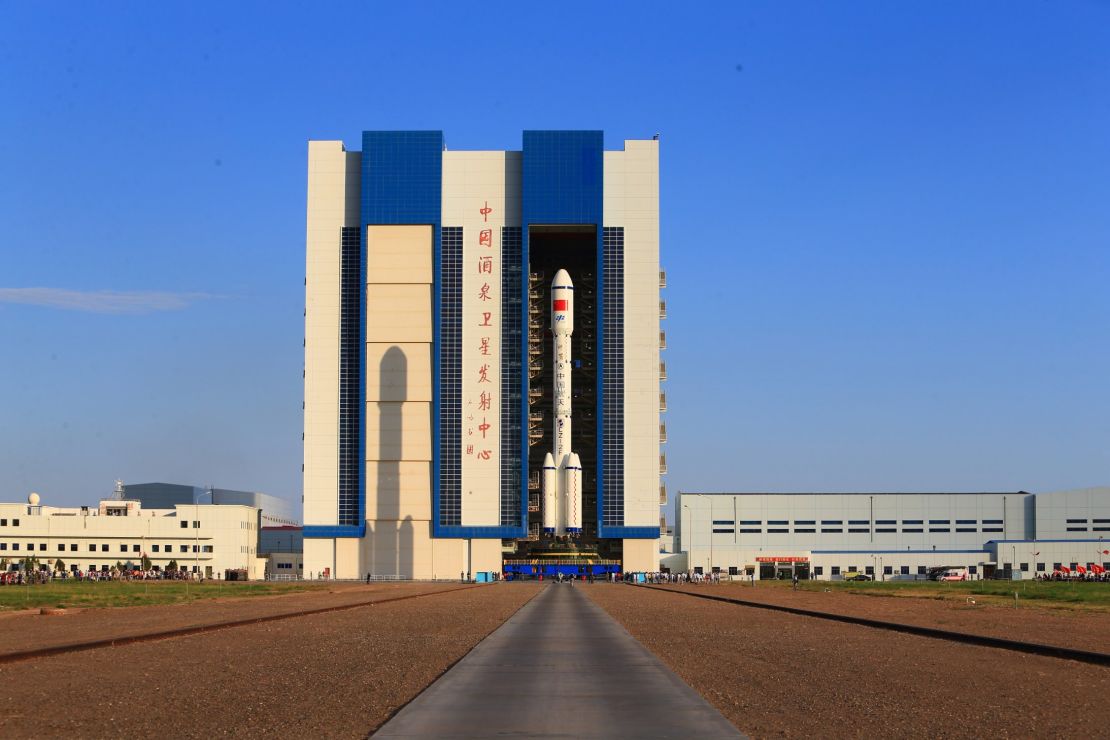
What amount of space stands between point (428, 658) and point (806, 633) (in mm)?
16426

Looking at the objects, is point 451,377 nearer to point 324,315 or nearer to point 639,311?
point 324,315

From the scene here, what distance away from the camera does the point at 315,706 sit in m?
19.7

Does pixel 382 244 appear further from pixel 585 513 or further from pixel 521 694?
pixel 521 694

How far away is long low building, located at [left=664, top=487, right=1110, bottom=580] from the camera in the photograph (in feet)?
521

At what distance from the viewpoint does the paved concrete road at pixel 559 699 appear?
53.8ft

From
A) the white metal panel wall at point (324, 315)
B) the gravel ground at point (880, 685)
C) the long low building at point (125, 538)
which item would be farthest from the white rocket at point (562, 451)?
the gravel ground at point (880, 685)

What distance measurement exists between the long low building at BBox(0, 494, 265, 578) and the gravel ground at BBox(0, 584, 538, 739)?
118m

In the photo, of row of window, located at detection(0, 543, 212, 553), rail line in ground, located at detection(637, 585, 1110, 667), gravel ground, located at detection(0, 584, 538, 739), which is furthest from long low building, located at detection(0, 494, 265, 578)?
gravel ground, located at detection(0, 584, 538, 739)

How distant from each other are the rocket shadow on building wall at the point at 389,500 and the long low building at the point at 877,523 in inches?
1747

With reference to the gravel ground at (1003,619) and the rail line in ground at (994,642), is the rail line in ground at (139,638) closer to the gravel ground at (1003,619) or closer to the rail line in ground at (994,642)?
the rail line in ground at (994,642)

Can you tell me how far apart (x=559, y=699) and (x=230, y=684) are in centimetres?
702

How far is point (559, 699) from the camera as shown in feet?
65.5

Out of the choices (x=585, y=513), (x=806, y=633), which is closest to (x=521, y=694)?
(x=806, y=633)

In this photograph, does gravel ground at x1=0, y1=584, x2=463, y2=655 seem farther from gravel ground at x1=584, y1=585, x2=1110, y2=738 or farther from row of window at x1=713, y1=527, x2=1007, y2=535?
row of window at x1=713, y1=527, x2=1007, y2=535
